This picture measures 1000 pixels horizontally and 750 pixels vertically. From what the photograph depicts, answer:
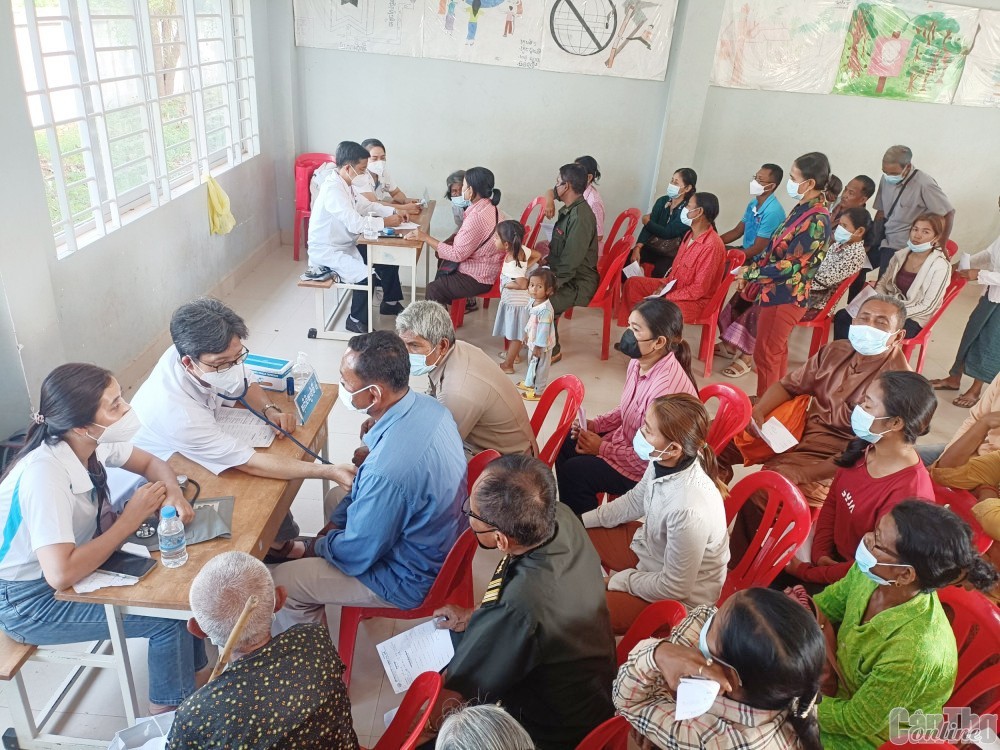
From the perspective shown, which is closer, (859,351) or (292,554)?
(292,554)

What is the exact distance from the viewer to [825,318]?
4742 millimetres

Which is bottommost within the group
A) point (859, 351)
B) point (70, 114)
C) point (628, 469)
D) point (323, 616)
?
point (323, 616)

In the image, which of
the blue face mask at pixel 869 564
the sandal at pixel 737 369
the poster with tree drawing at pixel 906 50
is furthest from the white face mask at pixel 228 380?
the poster with tree drawing at pixel 906 50

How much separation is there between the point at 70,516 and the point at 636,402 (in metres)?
2.09

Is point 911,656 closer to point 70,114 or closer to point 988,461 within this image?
point 988,461

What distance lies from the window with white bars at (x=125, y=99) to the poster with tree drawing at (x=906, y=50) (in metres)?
5.33

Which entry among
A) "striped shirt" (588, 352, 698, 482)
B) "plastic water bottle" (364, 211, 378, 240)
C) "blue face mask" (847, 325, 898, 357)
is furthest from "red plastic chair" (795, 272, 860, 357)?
"plastic water bottle" (364, 211, 378, 240)

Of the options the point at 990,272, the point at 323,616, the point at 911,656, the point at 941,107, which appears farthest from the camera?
the point at 941,107

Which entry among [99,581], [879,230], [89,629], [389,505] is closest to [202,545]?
[99,581]

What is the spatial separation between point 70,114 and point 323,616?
117 inches

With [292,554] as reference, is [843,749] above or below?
above

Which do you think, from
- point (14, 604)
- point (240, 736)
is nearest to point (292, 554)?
point (14, 604)

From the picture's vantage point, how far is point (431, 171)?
657cm

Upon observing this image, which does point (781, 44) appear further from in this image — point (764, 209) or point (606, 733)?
point (606, 733)
